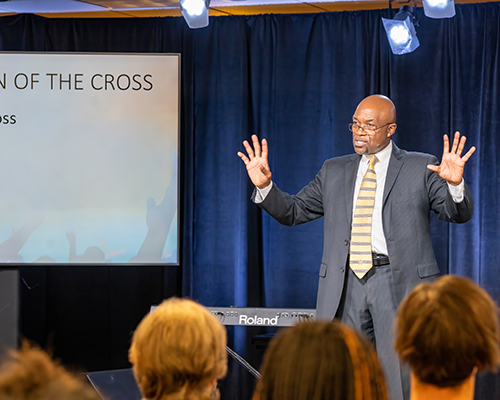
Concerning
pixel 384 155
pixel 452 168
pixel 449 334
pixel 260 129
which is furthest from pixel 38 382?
pixel 260 129

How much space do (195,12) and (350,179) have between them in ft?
4.21

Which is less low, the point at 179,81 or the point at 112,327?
the point at 179,81

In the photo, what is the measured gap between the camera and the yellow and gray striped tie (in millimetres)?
2711

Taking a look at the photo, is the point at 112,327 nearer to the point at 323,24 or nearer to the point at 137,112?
the point at 137,112

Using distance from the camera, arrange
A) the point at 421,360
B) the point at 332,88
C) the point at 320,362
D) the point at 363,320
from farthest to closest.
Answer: the point at 332,88, the point at 363,320, the point at 421,360, the point at 320,362

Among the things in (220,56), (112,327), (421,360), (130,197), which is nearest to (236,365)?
(112,327)

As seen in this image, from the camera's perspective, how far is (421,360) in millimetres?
1070

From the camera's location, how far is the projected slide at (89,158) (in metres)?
3.65

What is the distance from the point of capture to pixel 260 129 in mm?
4020

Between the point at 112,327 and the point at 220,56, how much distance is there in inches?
78.5

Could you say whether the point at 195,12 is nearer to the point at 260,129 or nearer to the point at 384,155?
the point at 260,129

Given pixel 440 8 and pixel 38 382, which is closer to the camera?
pixel 38 382

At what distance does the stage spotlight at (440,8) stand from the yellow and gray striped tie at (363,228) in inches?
40.0

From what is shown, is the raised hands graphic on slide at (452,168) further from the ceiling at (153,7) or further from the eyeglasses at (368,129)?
the ceiling at (153,7)
